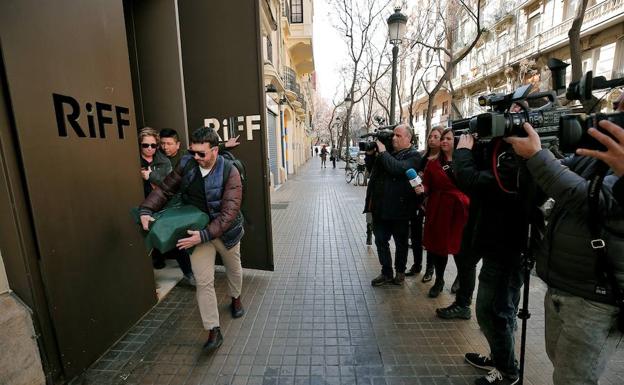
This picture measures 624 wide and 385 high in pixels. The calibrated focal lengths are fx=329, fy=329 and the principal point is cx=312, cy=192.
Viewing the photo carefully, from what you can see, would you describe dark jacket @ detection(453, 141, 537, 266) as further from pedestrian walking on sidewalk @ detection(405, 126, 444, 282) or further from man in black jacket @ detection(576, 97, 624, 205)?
pedestrian walking on sidewalk @ detection(405, 126, 444, 282)

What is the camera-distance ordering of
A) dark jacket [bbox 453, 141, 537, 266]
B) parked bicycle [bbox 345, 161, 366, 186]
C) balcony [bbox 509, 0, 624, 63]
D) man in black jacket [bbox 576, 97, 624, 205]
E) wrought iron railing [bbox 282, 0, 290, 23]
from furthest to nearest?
wrought iron railing [bbox 282, 0, 290, 23] < balcony [bbox 509, 0, 624, 63] < parked bicycle [bbox 345, 161, 366, 186] < dark jacket [bbox 453, 141, 537, 266] < man in black jacket [bbox 576, 97, 624, 205]

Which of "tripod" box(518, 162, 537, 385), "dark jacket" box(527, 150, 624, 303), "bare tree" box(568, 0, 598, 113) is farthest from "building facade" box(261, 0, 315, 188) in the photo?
"dark jacket" box(527, 150, 624, 303)

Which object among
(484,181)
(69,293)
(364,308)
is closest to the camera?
(484,181)

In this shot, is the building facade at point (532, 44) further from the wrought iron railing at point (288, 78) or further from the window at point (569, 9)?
the wrought iron railing at point (288, 78)

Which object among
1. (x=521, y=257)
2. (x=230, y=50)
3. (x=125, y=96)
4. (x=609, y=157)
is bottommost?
(x=521, y=257)

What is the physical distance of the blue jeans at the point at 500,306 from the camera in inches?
93.1

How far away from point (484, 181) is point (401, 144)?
1.75m

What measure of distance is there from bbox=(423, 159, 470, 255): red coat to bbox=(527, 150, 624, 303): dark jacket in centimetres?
189

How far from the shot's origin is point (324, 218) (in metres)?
8.39

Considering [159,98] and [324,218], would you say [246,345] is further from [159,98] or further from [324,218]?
[324,218]

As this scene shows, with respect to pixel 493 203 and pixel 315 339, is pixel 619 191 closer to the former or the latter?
pixel 493 203

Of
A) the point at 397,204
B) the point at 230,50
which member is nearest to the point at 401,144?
the point at 397,204

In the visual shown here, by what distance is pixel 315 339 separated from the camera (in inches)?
124

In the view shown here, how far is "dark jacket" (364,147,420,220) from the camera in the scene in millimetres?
3799
